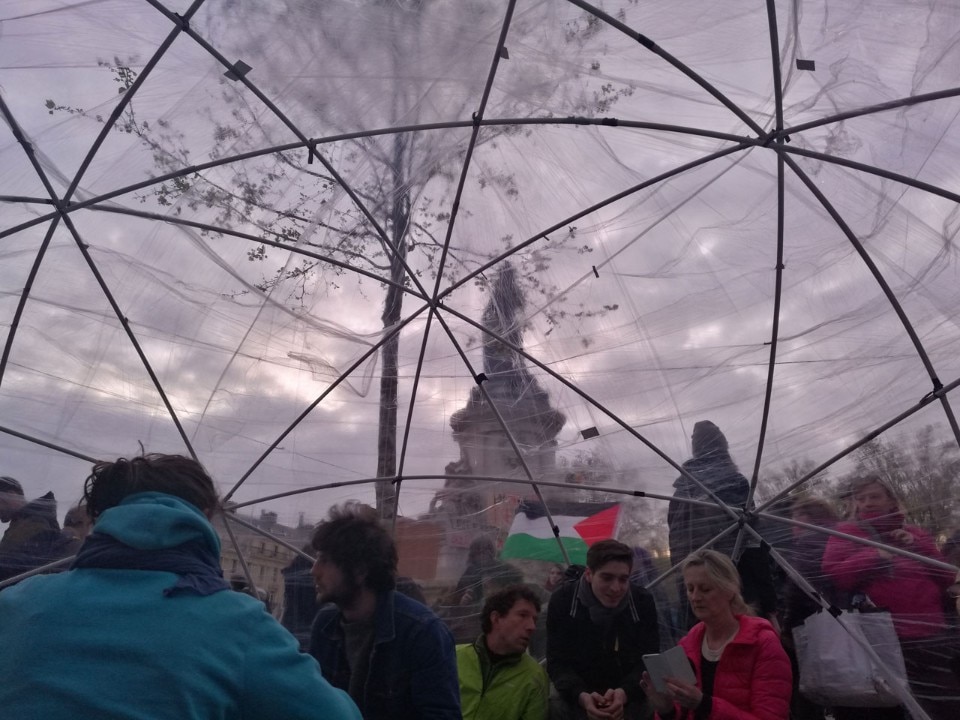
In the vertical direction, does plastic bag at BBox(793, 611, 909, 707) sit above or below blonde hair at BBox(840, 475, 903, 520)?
below

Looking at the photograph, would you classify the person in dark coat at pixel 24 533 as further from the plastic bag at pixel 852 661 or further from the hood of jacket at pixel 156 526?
the plastic bag at pixel 852 661

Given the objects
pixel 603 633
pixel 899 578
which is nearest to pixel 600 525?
pixel 603 633

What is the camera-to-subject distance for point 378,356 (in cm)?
979

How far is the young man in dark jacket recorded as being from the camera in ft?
25.1

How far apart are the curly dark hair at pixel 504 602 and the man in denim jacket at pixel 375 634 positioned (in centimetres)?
223

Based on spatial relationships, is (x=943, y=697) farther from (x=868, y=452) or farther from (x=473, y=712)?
(x=473, y=712)

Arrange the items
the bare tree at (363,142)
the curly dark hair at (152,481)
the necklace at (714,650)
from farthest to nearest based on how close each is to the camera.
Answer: the bare tree at (363,142) < the necklace at (714,650) < the curly dark hair at (152,481)

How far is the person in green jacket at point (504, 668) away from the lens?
7355 mm

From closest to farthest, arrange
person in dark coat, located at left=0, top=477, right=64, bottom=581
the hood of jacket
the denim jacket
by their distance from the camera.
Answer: the hood of jacket < the denim jacket < person in dark coat, located at left=0, top=477, right=64, bottom=581

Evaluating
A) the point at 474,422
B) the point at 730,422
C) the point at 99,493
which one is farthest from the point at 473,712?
the point at 99,493

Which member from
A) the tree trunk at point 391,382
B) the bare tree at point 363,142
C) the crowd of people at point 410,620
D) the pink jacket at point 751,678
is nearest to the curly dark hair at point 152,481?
the crowd of people at point 410,620

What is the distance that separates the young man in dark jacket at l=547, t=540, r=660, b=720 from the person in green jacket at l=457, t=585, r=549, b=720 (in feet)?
0.89

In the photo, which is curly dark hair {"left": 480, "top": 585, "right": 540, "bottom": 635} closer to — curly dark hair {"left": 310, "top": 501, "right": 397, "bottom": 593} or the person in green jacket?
the person in green jacket

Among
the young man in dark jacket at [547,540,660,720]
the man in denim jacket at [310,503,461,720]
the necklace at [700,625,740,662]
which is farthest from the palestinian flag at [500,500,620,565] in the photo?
the man in denim jacket at [310,503,461,720]
